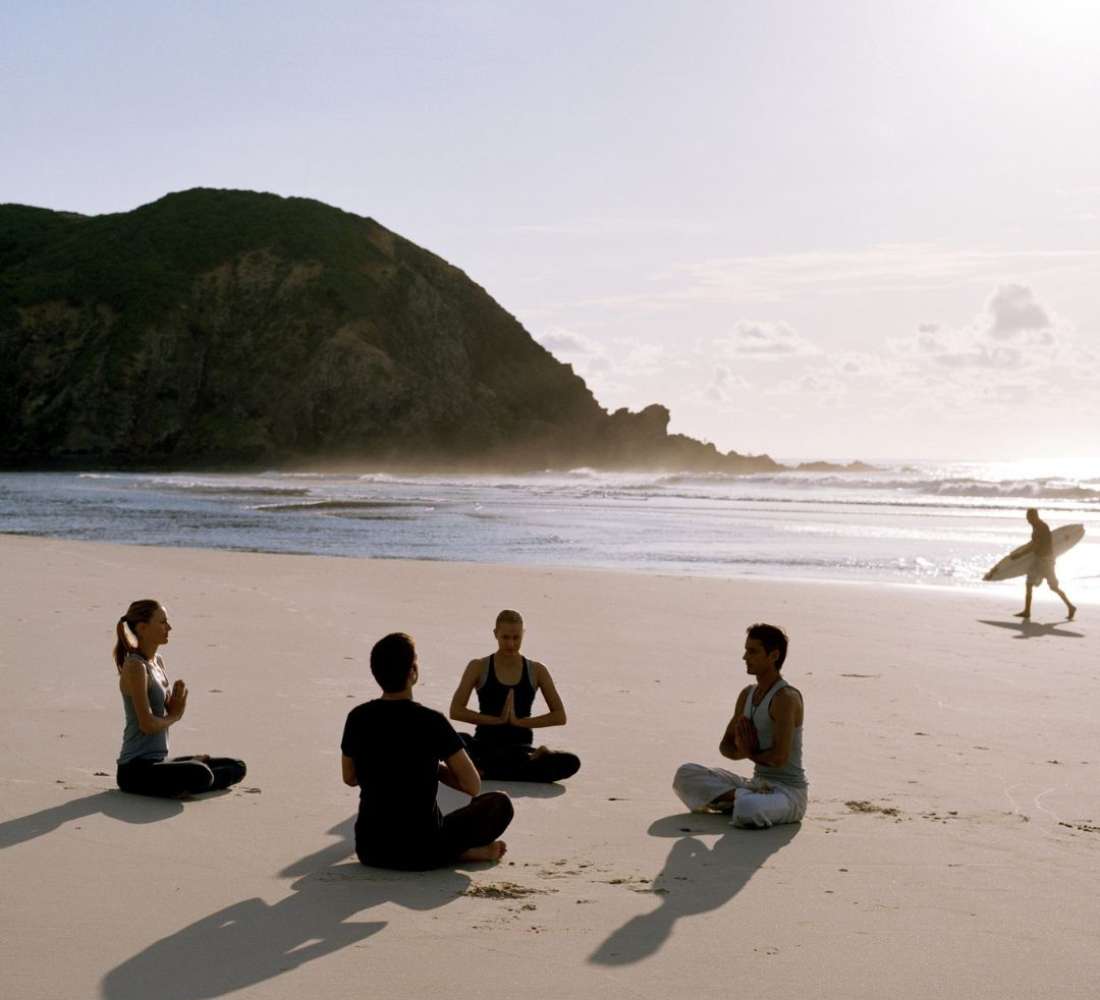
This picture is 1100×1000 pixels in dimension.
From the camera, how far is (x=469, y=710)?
7445 mm

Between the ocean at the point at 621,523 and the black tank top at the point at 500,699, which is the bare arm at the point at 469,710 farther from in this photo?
the ocean at the point at 621,523

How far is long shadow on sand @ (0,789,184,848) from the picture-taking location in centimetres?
582

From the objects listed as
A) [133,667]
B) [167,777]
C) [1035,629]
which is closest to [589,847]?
[167,777]

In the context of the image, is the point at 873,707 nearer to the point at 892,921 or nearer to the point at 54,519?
the point at 892,921

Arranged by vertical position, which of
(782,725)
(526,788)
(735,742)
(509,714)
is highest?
(782,725)

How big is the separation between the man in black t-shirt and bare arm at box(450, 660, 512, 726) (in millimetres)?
1677

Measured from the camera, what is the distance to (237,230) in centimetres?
11769

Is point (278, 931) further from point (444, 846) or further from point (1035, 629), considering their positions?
point (1035, 629)

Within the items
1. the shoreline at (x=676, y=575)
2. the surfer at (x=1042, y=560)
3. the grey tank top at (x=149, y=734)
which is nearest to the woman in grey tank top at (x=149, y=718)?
the grey tank top at (x=149, y=734)

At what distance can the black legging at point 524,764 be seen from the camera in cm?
723

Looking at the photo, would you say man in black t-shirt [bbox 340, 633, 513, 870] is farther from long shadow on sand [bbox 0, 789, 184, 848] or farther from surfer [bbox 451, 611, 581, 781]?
surfer [bbox 451, 611, 581, 781]

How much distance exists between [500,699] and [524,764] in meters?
0.48

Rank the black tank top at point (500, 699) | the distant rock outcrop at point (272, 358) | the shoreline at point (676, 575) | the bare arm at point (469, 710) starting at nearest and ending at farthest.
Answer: the bare arm at point (469, 710) < the black tank top at point (500, 699) < the shoreline at point (676, 575) < the distant rock outcrop at point (272, 358)

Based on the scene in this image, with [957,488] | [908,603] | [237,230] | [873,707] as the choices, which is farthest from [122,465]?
[873,707]
